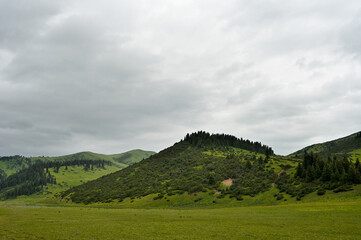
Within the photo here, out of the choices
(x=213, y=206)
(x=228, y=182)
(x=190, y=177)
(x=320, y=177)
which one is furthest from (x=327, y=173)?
(x=190, y=177)

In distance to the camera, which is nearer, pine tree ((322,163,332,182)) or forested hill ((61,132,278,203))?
pine tree ((322,163,332,182))

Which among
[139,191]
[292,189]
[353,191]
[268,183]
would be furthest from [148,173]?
[353,191]

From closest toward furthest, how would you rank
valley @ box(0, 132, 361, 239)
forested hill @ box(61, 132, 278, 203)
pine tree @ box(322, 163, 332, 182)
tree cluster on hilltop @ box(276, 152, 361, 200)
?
valley @ box(0, 132, 361, 239) → tree cluster on hilltop @ box(276, 152, 361, 200) → pine tree @ box(322, 163, 332, 182) → forested hill @ box(61, 132, 278, 203)

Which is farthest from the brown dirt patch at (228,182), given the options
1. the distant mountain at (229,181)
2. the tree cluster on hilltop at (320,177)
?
the tree cluster on hilltop at (320,177)

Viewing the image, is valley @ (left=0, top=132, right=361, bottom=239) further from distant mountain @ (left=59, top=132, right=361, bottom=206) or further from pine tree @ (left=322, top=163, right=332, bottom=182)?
distant mountain @ (left=59, top=132, right=361, bottom=206)

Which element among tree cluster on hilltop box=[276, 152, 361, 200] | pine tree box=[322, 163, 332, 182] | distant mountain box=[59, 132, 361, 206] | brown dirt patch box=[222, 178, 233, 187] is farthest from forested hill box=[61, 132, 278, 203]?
pine tree box=[322, 163, 332, 182]

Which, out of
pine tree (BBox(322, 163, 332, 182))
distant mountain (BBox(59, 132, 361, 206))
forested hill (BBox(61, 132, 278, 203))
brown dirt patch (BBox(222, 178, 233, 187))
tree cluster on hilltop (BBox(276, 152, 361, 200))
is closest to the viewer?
tree cluster on hilltop (BBox(276, 152, 361, 200))

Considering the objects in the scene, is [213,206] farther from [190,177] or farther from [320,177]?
[190,177]

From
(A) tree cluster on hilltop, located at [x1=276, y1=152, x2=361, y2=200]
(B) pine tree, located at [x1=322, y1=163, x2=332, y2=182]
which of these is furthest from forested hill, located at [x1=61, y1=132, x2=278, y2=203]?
(B) pine tree, located at [x1=322, y1=163, x2=332, y2=182]

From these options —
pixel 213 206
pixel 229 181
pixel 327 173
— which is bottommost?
pixel 213 206

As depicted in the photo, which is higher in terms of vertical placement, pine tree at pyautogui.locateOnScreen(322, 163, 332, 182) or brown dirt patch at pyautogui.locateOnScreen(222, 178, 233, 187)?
pine tree at pyautogui.locateOnScreen(322, 163, 332, 182)

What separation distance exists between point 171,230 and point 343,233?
70.2 ft

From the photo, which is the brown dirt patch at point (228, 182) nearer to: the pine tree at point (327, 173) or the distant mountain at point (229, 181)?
the distant mountain at point (229, 181)

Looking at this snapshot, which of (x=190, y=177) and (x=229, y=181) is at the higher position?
(x=190, y=177)
